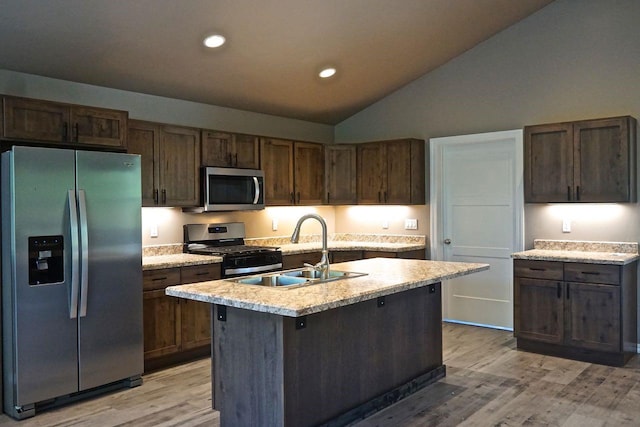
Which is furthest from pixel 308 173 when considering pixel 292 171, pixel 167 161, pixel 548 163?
pixel 548 163

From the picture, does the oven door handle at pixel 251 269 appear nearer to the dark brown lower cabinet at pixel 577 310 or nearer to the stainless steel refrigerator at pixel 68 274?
the stainless steel refrigerator at pixel 68 274

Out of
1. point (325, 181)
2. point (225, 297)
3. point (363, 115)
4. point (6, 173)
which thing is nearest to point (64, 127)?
point (6, 173)

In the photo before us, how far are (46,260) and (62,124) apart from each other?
38.2 inches

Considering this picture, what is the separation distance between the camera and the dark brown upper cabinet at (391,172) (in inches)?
234

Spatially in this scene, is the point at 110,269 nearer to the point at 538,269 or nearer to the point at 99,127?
the point at 99,127

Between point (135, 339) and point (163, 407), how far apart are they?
2.11 feet

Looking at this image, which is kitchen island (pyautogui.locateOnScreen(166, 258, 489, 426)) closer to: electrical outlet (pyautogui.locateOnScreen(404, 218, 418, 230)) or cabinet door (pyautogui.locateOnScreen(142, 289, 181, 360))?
cabinet door (pyautogui.locateOnScreen(142, 289, 181, 360))

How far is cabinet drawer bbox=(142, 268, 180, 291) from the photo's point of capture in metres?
4.20

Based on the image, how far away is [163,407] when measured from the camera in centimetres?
356

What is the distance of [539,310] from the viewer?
4715 mm

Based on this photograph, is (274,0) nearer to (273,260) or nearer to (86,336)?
(273,260)

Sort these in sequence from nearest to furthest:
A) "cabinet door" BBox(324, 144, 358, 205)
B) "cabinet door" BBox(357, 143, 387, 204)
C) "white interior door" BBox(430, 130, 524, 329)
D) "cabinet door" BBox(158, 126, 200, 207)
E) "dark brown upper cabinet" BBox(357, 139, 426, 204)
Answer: "cabinet door" BBox(158, 126, 200, 207)
"white interior door" BBox(430, 130, 524, 329)
"dark brown upper cabinet" BBox(357, 139, 426, 204)
"cabinet door" BBox(357, 143, 387, 204)
"cabinet door" BBox(324, 144, 358, 205)

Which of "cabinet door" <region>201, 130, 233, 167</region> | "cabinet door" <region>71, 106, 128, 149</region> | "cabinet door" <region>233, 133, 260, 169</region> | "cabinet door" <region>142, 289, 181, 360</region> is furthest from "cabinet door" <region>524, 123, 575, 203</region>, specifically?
"cabinet door" <region>71, 106, 128, 149</region>

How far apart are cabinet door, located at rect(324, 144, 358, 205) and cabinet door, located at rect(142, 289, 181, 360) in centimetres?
253
